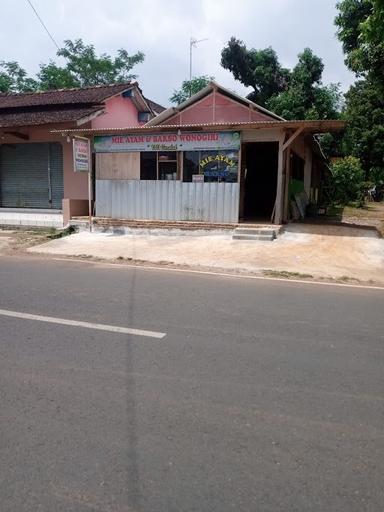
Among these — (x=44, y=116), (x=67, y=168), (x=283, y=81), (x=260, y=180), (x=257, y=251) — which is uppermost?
(x=283, y=81)

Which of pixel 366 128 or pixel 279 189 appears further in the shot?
pixel 366 128

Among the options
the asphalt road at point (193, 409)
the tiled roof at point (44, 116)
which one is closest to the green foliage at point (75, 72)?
the tiled roof at point (44, 116)

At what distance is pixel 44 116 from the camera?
17.2 metres

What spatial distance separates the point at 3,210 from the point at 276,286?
563 inches

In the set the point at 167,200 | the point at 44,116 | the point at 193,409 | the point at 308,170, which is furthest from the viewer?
the point at 308,170

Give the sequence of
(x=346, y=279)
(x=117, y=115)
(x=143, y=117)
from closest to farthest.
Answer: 1. (x=346, y=279)
2. (x=117, y=115)
3. (x=143, y=117)

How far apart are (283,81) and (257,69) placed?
2.00 metres

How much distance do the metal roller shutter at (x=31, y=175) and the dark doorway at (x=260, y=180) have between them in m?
7.71

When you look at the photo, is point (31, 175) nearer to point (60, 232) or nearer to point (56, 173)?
point (56, 173)

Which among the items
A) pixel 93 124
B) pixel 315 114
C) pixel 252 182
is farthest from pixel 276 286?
pixel 315 114

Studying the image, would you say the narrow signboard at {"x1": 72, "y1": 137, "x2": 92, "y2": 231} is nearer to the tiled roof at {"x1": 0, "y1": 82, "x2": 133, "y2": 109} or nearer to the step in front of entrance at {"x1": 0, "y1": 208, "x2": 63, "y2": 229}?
the step in front of entrance at {"x1": 0, "y1": 208, "x2": 63, "y2": 229}

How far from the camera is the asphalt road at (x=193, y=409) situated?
2.46 metres

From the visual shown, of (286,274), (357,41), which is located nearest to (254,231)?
(286,274)

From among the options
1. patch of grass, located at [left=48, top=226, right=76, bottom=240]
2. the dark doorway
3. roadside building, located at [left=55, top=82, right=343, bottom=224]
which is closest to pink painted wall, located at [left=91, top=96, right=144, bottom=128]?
roadside building, located at [left=55, top=82, right=343, bottom=224]
